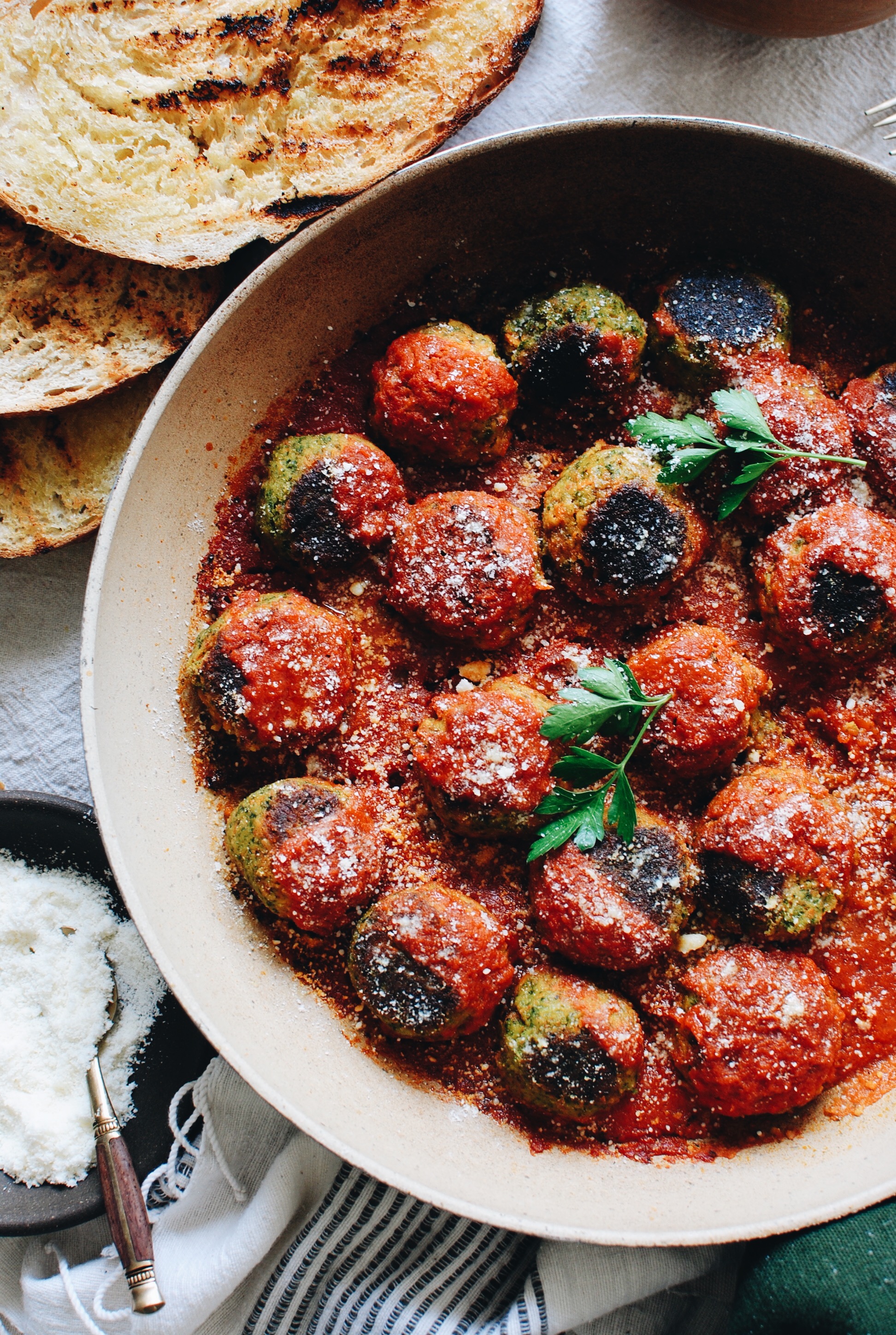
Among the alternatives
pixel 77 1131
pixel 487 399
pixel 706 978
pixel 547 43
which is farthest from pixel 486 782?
pixel 547 43

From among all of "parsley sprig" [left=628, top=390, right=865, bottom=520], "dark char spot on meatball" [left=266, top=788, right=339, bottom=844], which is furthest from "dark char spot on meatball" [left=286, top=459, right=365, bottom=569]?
"parsley sprig" [left=628, top=390, right=865, bottom=520]

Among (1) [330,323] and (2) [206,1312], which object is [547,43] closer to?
(1) [330,323]

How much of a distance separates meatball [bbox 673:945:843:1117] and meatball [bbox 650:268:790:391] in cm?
148

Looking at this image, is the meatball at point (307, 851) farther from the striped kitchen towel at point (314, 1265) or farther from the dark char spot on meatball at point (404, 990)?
the striped kitchen towel at point (314, 1265)

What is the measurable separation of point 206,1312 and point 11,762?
156cm

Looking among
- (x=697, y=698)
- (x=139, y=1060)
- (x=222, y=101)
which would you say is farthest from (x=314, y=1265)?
(x=222, y=101)

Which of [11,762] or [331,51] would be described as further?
[11,762]

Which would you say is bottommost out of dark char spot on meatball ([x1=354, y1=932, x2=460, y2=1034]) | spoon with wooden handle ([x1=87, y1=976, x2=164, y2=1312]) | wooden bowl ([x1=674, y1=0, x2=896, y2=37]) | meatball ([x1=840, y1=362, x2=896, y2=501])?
spoon with wooden handle ([x1=87, y1=976, x2=164, y2=1312])

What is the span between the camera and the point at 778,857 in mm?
2385

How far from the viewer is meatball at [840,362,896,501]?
101 inches

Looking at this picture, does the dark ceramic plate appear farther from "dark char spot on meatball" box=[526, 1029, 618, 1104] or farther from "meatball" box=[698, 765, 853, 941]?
"meatball" box=[698, 765, 853, 941]

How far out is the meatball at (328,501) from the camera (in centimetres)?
248

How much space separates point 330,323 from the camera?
8.56 ft

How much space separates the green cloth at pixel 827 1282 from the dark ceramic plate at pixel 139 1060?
4.98 feet
